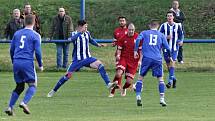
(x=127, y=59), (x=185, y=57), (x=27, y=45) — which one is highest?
(x=27, y=45)

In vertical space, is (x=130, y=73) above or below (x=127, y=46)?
below

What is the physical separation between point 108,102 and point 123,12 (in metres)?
16.0

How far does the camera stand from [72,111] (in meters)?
16.0

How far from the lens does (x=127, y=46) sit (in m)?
19.7

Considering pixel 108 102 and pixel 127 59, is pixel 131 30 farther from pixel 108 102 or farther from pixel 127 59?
pixel 108 102

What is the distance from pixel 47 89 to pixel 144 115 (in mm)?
6095

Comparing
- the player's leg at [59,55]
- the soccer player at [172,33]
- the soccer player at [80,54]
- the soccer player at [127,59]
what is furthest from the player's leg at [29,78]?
the player's leg at [59,55]

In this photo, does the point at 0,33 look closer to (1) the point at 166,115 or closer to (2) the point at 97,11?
(2) the point at 97,11

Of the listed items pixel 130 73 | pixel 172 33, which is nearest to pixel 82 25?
pixel 130 73

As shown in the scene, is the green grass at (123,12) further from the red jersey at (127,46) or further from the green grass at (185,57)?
the red jersey at (127,46)

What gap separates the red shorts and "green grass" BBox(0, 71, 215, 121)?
56 cm

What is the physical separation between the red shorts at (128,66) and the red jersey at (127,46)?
9 cm

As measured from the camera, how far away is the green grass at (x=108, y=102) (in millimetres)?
14883

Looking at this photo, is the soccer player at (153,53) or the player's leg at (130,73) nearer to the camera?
the soccer player at (153,53)
